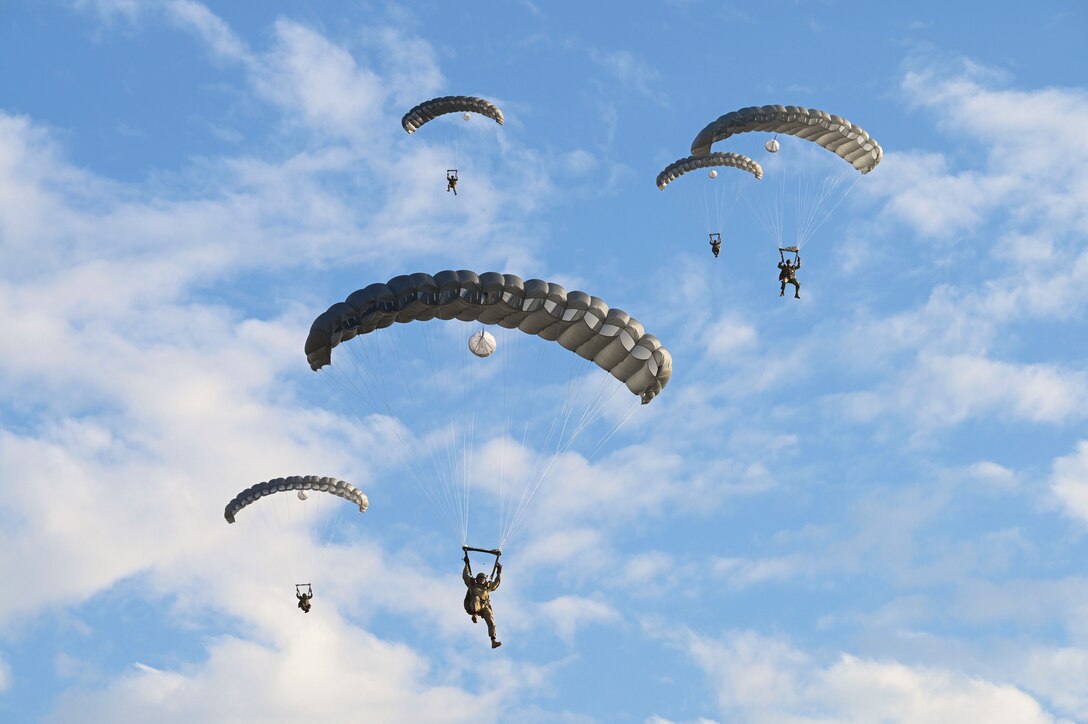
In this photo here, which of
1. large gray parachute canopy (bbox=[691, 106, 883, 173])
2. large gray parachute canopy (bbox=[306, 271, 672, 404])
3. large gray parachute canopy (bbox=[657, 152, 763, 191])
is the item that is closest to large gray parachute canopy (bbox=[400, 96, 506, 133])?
large gray parachute canopy (bbox=[657, 152, 763, 191])

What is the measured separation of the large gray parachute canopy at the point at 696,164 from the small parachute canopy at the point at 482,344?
47.8 ft

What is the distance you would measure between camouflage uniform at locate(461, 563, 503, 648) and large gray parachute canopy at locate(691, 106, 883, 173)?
1334 centimetres

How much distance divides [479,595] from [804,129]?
46.9 feet

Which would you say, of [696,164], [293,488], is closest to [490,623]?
[293,488]

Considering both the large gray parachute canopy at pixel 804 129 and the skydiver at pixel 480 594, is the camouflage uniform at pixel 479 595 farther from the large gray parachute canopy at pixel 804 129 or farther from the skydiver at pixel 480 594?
the large gray parachute canopy at pixel 804 129

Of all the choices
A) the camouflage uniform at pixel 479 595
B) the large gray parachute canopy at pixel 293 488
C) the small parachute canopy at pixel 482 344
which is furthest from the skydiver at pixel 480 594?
the large gray parachute canopy at pixel 293 488

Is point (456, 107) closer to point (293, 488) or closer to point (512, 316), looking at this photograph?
point (293, 488)

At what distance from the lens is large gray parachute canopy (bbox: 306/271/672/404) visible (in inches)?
1056

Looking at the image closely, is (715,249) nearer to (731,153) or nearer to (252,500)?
(731,153)

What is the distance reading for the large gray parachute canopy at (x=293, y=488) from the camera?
38.3 m

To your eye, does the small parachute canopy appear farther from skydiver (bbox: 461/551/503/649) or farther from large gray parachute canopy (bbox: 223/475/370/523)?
large gray parachute canopy (bbox: 223/475/370/523)

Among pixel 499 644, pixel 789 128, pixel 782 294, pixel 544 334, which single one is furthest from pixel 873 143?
pixel 499 644

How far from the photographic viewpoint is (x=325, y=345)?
2705cm

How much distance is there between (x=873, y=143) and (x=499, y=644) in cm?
1594
